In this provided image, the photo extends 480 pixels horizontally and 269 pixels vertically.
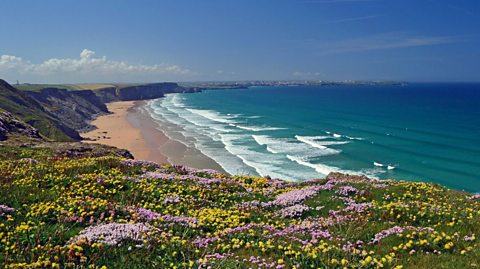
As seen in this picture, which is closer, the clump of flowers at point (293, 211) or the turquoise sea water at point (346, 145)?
the clump of flowers at point (293, 211)

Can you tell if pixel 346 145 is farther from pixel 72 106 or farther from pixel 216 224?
pixel 72 106

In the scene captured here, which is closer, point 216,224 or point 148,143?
point 216,224

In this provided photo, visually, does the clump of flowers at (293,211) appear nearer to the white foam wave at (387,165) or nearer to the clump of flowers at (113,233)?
the clump of flowers at (113,233)

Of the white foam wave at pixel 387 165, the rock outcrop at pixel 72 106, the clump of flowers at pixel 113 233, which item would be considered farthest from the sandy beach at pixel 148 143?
the clump of flowers at pixel 113 233

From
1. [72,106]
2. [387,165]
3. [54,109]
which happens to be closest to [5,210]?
[387,165]

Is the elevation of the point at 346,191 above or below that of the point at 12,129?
below

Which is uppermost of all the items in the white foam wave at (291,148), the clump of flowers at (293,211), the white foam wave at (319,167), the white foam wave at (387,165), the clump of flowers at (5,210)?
the clump of flowers at (5,210)

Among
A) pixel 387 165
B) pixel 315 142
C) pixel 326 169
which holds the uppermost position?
pixel 315 142
